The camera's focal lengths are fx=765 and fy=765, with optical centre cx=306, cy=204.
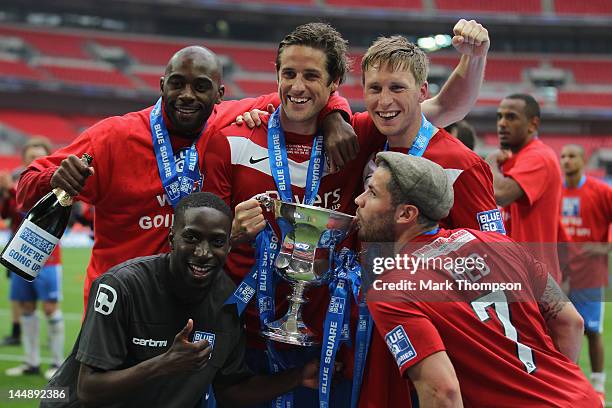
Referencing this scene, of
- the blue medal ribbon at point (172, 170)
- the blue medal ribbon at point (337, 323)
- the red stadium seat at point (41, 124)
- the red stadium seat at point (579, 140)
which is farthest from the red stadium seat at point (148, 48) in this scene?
the blue medal ribbon at point (337, 323)

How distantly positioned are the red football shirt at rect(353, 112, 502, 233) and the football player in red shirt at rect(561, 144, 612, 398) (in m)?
3.91

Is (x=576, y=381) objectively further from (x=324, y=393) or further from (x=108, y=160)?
(x=108, y=160)

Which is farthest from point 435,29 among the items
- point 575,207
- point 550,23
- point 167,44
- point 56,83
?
point 575,207

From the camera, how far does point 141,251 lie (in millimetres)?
3533

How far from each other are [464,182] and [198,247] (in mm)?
1156

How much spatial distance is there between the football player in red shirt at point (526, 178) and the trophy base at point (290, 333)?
2.27 meters

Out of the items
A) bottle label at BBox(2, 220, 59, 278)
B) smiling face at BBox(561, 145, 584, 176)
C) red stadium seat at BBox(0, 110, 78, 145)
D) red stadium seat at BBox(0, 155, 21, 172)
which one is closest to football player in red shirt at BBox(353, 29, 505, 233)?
bottle label at BBox(2, 220, 59, 278)

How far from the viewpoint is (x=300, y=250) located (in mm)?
2998

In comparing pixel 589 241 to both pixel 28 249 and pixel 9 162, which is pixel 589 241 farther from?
pixel 9 162

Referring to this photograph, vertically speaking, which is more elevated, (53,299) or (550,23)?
(550,23)

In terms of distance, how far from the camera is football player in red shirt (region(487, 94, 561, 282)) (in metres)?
5.07

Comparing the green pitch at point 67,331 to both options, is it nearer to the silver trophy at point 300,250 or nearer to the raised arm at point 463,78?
the silver trophy at point 300,250

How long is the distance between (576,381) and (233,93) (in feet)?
101

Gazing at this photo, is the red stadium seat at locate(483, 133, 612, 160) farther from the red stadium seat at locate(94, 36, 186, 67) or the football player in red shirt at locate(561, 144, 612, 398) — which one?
the football player in red shirt at locate(561, 144, 612, 398)
